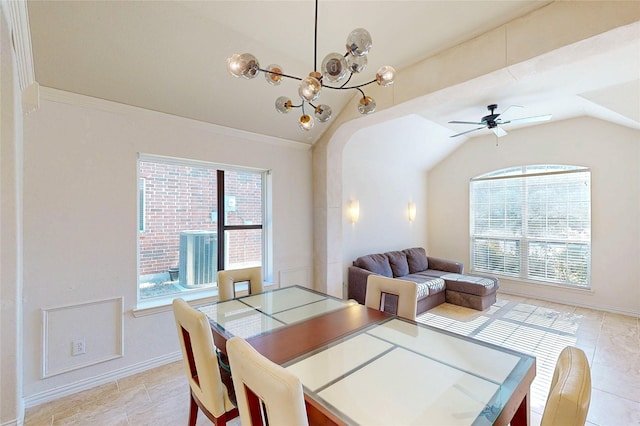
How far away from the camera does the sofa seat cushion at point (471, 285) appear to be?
173 inches

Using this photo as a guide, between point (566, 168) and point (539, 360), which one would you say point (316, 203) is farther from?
point (566, 168)

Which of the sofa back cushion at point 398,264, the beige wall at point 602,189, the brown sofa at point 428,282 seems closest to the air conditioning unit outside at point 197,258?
the brown sofa at point 428,282

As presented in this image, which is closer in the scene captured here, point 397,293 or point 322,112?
point 322,112

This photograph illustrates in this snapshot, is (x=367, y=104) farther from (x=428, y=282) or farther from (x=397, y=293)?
(x=428, y=282)

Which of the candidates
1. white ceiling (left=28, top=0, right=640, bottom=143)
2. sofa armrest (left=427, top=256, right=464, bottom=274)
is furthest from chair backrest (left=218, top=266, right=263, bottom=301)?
sofa armrest (left=427, top=256, right=464, bottom=274)

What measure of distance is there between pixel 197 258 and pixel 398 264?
3302mm

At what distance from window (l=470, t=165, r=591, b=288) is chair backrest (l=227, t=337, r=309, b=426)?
5.75 meters

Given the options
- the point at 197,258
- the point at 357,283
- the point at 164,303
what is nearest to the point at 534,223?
the point at 357,283

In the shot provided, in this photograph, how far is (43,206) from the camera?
7.66 feet

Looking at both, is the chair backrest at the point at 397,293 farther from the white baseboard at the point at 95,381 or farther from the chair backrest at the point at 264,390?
the white baseboard at the point at 95,381

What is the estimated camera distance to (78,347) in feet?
8.09

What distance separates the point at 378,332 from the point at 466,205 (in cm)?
509

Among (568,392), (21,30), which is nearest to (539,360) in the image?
(568,392)

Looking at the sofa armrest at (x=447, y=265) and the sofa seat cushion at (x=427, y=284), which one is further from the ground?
the sofa armrest at (x=447, y=265)
